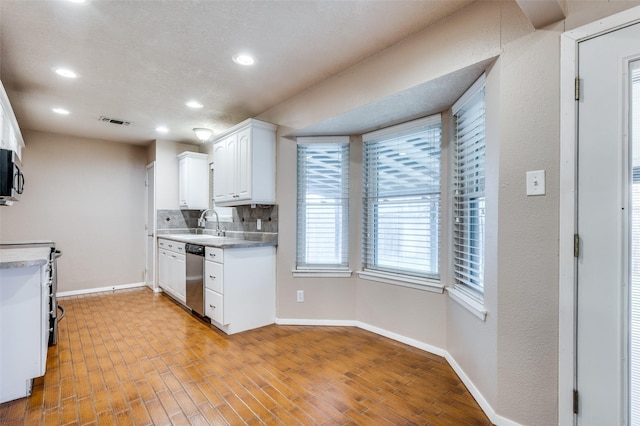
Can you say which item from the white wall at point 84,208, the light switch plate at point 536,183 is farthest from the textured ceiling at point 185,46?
the white wall at point 84,208

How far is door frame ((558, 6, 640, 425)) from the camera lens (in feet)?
4.87

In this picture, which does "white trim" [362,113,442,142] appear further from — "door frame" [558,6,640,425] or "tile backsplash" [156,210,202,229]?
"tile backsplash" [156,210,202,229]

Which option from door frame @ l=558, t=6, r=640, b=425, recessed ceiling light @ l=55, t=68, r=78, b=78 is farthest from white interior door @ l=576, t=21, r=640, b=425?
recessed ceiling light @ l=55, t=68, r=78, b=78

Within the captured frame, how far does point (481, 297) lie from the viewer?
2098mm

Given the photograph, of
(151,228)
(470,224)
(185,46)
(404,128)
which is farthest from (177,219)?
(470,224)

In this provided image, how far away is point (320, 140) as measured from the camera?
11.2 feet

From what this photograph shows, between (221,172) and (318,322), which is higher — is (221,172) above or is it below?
above

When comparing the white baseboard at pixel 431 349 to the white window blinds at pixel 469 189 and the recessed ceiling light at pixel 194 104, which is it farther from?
the recessed ceiling light at pixel 194 104

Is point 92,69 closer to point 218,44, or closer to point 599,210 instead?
point 218,44

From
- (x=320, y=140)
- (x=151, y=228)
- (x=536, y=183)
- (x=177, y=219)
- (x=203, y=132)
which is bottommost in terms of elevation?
(x=151, y=228)

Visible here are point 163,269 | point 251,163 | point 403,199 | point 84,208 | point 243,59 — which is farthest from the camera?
point 84,208

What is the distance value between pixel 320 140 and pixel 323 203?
2.33 feet

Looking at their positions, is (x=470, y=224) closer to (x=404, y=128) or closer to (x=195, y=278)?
(x=404, y=128)

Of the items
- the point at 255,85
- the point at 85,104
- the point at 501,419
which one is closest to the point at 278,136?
the point at 255,85
